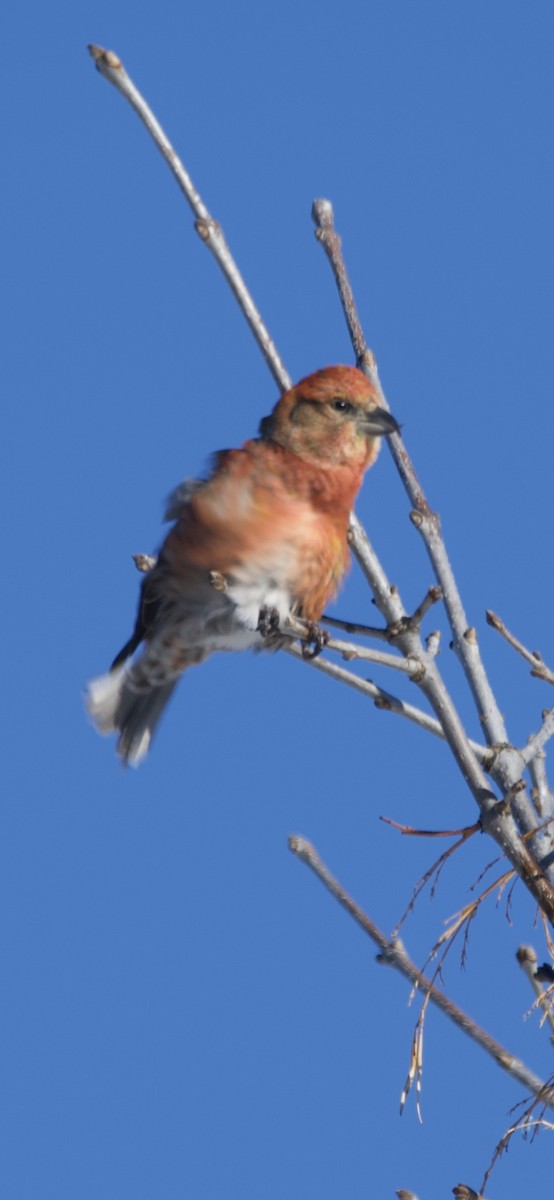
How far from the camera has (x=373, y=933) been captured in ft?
10.5

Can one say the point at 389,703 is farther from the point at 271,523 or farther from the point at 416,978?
the point at 271,523

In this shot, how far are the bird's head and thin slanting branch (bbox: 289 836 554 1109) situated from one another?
158cm

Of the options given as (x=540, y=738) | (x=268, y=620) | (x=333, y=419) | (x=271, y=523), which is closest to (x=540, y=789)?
(x=540, y=738)

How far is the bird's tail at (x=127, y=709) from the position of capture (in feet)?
17.5

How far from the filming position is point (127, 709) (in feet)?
17.7

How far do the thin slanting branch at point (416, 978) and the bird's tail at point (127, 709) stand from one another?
6.66 feet

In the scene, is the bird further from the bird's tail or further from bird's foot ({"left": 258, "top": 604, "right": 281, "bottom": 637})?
the bird's tail

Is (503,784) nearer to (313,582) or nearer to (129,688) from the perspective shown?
(313,582)

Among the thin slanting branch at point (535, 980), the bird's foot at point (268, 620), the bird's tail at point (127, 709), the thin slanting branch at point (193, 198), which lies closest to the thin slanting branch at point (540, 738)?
the thin slanting branch at point (535, 980)

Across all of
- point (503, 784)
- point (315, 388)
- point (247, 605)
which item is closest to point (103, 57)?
point (315, 388)

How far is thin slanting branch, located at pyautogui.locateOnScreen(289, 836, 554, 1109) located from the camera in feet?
9.62

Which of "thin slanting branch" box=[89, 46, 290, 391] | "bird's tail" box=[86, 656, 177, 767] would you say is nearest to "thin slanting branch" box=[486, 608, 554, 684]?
"thin slanting branch" box=[89, 46, 290, 391]

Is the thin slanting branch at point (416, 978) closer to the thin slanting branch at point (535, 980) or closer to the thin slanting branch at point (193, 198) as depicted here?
the thin slanting branch at point (535, 980)

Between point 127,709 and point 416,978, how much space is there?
96.5 inches
